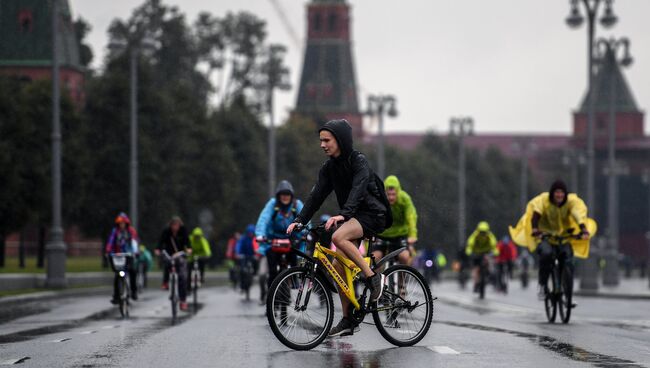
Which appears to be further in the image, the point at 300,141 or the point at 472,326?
the point at 300,141

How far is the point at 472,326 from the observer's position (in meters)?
17.5

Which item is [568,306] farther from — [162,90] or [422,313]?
[162,90]

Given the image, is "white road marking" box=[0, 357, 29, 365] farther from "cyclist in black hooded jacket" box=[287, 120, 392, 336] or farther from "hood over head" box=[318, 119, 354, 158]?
"hood over head" box=[318, 119, 354, 158]

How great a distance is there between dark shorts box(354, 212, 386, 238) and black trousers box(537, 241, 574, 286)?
6.44 m

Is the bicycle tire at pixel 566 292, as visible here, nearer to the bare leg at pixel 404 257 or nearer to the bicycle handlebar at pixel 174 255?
the bare leg at pixel 404 257

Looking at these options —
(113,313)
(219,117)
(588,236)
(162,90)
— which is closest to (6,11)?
(162,90)

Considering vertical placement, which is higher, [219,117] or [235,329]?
[219,117]

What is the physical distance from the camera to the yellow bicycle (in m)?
12.4

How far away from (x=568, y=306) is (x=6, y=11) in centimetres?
5203

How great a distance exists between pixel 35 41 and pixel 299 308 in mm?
76052

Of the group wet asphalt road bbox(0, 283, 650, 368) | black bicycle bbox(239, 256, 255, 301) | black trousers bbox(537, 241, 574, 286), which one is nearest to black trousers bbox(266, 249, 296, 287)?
wet asphalt road bbox(0, 283, 650, 368)

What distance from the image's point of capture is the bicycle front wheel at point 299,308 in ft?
40.5

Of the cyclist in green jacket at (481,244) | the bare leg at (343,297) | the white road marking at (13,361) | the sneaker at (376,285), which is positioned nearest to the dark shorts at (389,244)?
the sneaker at (376,285)

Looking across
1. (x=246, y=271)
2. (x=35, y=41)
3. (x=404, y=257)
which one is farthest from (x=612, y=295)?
(x=35, y=41)
